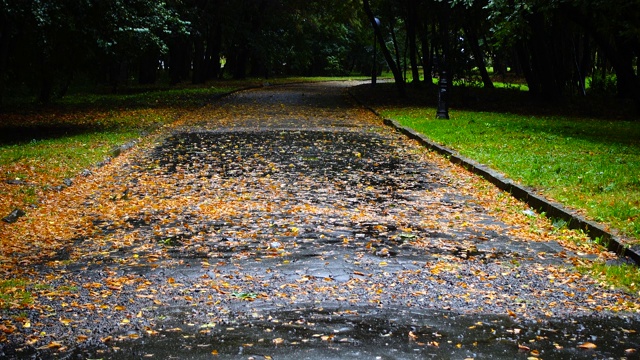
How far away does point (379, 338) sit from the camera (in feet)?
15.2

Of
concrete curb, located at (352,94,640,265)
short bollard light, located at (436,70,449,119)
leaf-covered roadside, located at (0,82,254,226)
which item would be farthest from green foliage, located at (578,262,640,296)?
short bollard light, located at (436,70,449,119)

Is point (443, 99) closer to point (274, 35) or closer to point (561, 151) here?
point (561, 151)

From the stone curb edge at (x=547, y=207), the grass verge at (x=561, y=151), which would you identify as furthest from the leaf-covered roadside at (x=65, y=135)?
the grass verge at (x=561, y=151)

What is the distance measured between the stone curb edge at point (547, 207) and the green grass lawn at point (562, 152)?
6.6 inches

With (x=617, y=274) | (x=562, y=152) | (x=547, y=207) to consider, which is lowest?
(x=617, y=274)

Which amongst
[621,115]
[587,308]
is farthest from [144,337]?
[621,115]

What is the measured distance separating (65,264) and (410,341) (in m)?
3.57

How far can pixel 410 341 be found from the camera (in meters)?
4.60

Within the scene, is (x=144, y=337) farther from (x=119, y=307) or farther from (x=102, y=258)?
(x=102, y=258)

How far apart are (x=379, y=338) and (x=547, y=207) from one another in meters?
4.83

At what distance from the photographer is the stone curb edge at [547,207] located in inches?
274

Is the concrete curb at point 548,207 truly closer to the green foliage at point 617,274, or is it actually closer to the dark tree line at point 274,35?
the green foliage at point 617,274

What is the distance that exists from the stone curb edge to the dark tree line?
7.28 m

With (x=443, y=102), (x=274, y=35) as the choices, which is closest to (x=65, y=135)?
(x=443, y=102)
